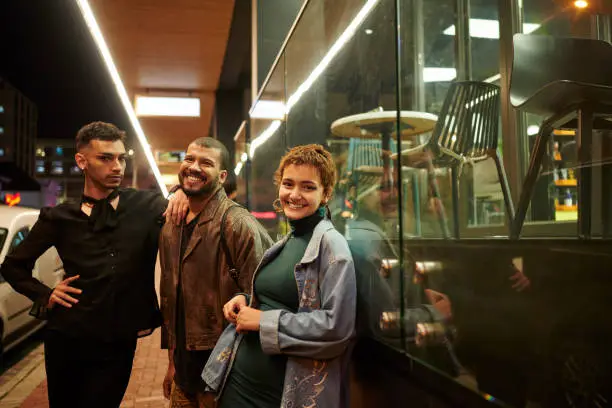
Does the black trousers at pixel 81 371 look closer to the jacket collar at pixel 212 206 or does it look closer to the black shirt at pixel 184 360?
the black shirt at pixel 184 360

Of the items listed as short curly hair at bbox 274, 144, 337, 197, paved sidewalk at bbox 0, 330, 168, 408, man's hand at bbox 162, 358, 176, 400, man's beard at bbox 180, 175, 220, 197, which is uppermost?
short curly hair at bbox 274, 144, 337, 197

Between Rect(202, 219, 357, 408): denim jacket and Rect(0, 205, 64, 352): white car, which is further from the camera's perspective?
Rect(0, 205, 64, 352): white car

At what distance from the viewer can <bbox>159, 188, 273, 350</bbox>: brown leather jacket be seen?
2277mm

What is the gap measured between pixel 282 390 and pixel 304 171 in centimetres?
77

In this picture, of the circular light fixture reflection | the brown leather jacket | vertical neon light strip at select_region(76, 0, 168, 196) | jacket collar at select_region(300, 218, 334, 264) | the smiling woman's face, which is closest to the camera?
jacket collar at select_region(300, 218, 334, 264)

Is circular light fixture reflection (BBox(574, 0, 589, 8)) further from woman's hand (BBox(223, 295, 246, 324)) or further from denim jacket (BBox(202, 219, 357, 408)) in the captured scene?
woman's hand (BBox(223, 295, 246, 324))

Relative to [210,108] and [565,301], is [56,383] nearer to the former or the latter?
[565,301]

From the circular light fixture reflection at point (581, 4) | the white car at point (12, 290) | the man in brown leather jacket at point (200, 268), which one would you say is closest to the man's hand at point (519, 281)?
the man in brown leather jacket at point (200, 268)

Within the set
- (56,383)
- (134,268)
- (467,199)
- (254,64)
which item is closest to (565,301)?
(134,268)

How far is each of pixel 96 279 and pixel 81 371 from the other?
1.47 ft

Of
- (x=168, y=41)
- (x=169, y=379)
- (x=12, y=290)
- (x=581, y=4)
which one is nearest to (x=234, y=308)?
(x=169, y=379)

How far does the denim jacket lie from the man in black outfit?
1.02 meters

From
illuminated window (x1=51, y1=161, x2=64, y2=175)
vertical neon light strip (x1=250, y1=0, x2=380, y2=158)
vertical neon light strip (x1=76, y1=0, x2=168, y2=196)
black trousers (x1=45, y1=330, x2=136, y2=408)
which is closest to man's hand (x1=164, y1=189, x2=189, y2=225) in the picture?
black trousers (x1=45, y1=330, x2=136, y2=408)

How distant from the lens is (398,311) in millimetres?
1842
